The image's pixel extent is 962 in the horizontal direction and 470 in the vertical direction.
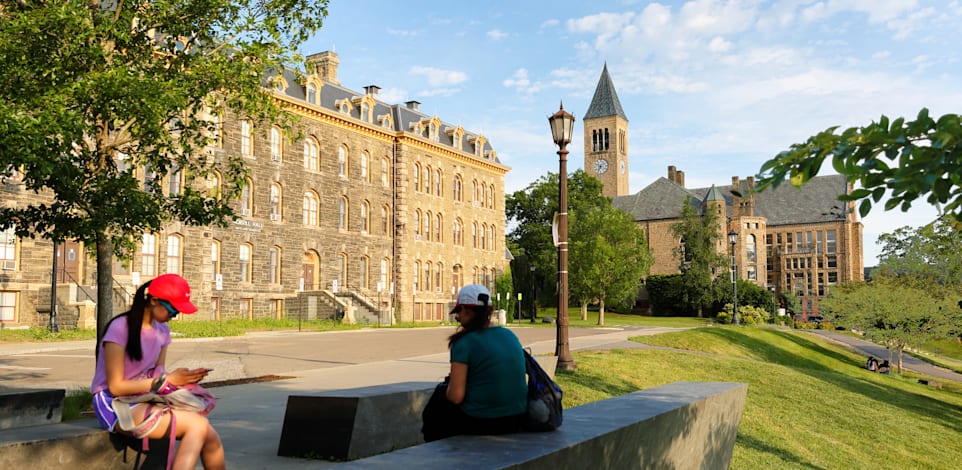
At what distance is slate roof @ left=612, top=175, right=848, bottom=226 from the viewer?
101 meters

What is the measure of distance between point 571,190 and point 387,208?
32.7 meters

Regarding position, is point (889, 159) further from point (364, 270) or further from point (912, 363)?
point (912, 363)

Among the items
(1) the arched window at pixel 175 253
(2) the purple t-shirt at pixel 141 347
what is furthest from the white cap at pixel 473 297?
(1) the arched window at pixel 175 253

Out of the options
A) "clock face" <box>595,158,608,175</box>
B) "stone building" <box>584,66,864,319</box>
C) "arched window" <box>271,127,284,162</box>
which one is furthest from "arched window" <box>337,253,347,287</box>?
"clock face" <box>595,158,608,175</box>

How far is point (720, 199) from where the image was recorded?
3647 inches

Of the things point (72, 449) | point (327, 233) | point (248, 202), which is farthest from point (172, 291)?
point (327, 233)

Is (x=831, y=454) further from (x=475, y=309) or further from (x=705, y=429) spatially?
→ (x=475, y=309)

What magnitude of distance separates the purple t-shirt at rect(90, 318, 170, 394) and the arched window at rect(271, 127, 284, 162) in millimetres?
37775

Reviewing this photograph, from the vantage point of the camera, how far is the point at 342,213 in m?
46.6

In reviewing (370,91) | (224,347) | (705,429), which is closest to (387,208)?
(370,91)

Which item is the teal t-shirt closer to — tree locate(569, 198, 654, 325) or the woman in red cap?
the woman in red cap

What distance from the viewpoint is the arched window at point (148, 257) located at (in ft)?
112

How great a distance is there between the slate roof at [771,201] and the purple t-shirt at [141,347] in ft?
318

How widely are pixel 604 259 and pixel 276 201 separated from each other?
27.2 metres
